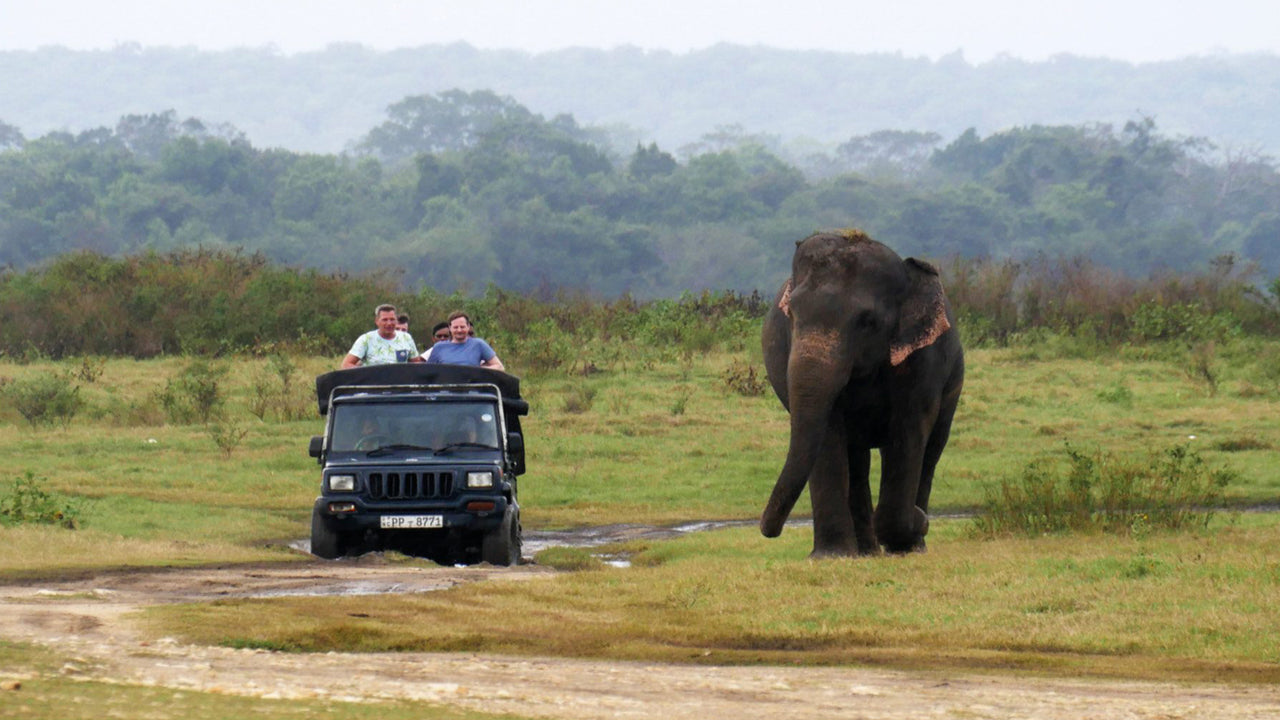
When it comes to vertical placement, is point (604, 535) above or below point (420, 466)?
below

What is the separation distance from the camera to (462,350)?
54.1 ft

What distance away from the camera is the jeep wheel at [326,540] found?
564 inches

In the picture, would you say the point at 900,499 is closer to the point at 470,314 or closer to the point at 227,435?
the point at 227,435

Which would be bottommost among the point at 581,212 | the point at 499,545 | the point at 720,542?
the point at 720,542

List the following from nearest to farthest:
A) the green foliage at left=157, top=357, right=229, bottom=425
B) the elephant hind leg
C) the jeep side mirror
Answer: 1. the elephant hind leg
2. the jeep side mirror
3. the green foliage at left=157, top=357, right=229, bottom=425

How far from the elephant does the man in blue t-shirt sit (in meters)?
3.63

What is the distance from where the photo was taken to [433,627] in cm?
981

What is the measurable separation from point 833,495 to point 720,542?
8.44 feet

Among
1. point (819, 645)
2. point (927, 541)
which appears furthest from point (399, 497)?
point (819, 645)

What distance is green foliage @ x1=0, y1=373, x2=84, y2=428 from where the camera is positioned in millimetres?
25994

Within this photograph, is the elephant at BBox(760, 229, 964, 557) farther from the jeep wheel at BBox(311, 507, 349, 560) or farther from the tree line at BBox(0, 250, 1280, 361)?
the tree line at BBox(0, 250, 1280, 361)

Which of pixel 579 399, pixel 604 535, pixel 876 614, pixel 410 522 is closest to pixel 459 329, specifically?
pixel 604 535

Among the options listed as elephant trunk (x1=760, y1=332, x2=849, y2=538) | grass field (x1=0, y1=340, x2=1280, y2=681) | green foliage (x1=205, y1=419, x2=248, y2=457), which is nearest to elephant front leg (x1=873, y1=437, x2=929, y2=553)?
grass field (x1=0, y1=340, x2=1280, y2=681)

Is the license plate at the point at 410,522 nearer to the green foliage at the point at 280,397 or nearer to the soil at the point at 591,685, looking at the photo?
the soil at the point at 591,685
